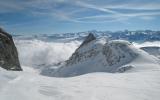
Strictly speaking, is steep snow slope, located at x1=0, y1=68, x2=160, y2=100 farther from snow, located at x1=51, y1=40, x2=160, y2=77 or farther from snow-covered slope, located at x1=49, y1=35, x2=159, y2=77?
snow, located at x1=51, y1=40, x2=160, y2=77

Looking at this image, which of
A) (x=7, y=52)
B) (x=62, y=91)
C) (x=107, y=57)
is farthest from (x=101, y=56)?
(x=62, y=91)

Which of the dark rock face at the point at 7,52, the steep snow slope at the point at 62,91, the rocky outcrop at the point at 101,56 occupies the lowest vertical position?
the rocky outcrop at the point at 101,56

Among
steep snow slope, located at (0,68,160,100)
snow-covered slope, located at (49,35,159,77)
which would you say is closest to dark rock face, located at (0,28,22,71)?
steep snow slope, located at (0,68,160,100)

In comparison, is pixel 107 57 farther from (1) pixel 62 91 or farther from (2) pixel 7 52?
(1) pixel 62 91

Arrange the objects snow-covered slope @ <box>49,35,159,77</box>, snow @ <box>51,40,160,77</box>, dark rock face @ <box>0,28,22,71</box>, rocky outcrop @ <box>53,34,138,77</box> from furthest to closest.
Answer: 1. rocky outcrop @ <box>53,34,138,77</box>
2. snow-covered slope @ <box>49,35,159,77</box>
3. snow @ <box>51,40,160,77</box>
4. dark rock face @ <box>0,28,22,71</box>

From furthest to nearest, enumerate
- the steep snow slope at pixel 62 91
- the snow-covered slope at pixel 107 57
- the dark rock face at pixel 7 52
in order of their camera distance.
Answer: the snow-covered slope at pixel 107 57 → the dark rock face at pixel 7 52 → the steep snow slope at pixel 62 91

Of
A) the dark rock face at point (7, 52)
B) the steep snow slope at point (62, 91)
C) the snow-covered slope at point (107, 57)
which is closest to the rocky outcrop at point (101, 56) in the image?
the snow-covered slope at point (107, 57)

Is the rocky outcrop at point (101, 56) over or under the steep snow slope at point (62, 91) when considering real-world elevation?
under

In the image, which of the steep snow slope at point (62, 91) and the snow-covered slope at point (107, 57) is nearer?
the steep snow slope at point (62, 91)

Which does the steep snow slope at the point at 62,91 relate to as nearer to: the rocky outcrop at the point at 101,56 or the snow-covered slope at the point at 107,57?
the snow-covered slope at the point at 107,57
